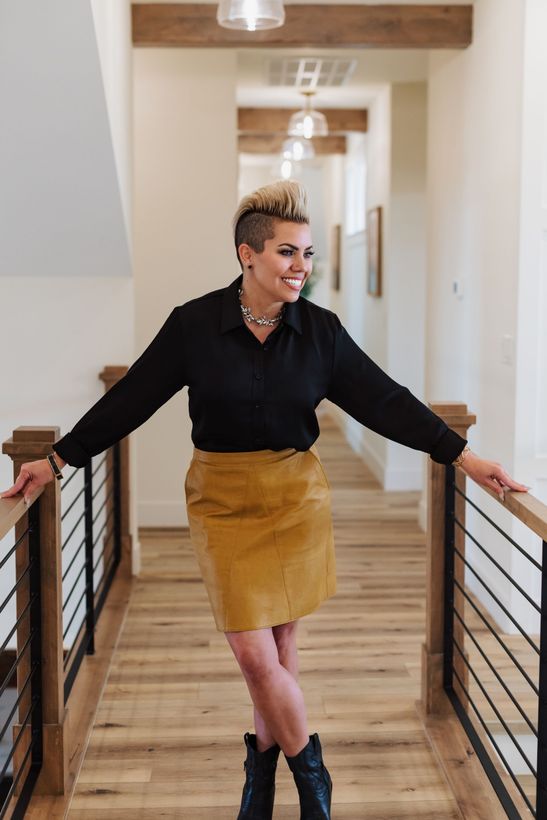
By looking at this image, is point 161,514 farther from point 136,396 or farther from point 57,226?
point 136,396

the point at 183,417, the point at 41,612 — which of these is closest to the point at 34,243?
the point at 183,417

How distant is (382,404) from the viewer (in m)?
2.42

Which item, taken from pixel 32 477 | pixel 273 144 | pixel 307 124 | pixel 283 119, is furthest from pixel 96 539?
pixel 273 144

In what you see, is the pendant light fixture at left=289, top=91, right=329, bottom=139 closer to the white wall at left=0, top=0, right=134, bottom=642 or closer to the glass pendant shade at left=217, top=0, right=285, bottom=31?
the white wall at left=0, top=0, right=134, bottom=642

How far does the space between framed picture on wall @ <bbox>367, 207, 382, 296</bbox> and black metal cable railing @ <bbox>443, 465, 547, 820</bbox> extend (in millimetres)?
3528

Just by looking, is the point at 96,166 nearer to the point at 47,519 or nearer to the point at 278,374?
the point at 47,519

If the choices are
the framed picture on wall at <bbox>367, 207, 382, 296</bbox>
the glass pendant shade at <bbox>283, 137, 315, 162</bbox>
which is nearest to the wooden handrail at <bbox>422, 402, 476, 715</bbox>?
the framed picture on wall at <bbox>367, 207, 382, 296</bbox>

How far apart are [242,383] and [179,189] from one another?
387 cm

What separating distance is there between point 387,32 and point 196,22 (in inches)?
34.2

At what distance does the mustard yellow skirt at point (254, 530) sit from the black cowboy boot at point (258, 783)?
13.3 inches

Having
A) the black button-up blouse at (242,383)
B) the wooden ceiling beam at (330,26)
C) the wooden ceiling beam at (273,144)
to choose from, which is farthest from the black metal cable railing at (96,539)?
the wooden ceiling beam at (273,144)

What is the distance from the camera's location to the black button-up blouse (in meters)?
2.27

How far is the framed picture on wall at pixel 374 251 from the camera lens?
760 cm

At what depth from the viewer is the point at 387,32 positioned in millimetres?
4832
